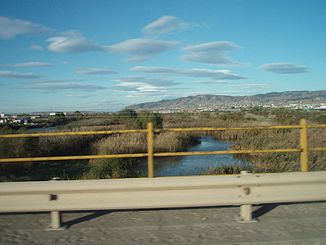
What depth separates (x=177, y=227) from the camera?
5.12 metres

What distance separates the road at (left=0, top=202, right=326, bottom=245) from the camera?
4676 mm

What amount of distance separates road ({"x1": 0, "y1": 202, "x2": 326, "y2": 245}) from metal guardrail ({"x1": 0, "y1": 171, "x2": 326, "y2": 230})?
0.89ft

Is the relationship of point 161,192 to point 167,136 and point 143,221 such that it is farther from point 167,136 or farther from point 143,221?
point 167,136

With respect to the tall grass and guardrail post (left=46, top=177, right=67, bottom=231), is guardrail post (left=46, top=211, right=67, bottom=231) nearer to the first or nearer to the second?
guardrail post (left=46, top=177, right=67, bottom=231)

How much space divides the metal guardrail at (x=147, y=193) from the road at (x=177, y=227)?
27cm

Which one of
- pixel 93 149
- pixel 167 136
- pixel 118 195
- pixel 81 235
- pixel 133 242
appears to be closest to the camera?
pixel 133 242

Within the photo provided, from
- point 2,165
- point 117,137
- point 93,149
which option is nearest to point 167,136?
point 117,137

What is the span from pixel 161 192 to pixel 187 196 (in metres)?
0.39

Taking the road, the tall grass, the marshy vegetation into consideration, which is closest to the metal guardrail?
the road

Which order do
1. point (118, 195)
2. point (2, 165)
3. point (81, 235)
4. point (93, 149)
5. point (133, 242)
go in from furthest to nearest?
point (93, 149) → point (2, 165) → point (118, 195) → point (81, 235) → point (133, 242)

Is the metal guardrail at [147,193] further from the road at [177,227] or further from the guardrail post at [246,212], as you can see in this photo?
the road at [177,227]

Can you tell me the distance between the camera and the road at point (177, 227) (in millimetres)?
4676

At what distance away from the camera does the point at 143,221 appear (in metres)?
5.43

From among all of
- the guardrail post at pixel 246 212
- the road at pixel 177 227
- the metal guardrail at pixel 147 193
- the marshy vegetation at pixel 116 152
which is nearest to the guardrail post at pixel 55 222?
the metal guardrail at pixel 147 193
